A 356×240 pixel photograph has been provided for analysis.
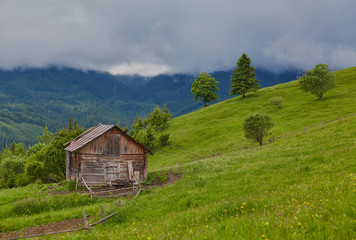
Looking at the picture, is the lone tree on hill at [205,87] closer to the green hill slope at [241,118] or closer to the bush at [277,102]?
the green hill slope at [241,118]

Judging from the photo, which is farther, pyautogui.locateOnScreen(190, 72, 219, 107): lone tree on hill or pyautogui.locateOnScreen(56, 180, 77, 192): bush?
pyautogui.locateOnScreen(190, 72, 219, 107): lone tree on hill

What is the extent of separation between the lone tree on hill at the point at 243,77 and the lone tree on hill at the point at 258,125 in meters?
44.7

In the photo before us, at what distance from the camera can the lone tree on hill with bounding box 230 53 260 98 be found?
88.4 meters

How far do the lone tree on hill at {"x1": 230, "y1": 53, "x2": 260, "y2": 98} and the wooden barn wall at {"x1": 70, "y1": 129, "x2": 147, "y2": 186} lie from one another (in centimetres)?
6233

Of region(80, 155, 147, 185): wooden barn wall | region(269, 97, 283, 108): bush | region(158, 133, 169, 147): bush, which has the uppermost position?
region(269, 97, 283, 108): bush

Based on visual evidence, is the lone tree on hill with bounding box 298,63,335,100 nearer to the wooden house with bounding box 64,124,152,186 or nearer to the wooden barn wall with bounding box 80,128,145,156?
the wooden house with bounding box 64,124,152,186

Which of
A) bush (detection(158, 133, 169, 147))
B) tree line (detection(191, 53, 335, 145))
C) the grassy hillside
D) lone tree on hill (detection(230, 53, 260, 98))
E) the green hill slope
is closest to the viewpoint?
the grassy hillside

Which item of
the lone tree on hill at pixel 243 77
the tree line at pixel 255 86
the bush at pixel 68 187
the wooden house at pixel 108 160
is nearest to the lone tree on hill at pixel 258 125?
the tree line at pixel 255 86

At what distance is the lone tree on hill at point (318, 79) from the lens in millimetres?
65688

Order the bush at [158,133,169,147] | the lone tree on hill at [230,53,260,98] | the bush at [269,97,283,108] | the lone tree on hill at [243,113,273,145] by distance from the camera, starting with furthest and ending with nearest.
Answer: the lone tree on hill at [230,53,260,98], the bush at [269,97,283,108], the bush at [158,133,169,147], the lone tree on hill at [243,113,273,145]

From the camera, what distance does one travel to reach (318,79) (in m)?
65.9

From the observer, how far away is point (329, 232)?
439 cm

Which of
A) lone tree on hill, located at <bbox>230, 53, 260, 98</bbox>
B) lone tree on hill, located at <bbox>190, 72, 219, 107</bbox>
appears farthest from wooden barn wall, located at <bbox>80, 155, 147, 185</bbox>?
lone tree on hill, located at <bbox>190, 72, 219, 107</bbox>

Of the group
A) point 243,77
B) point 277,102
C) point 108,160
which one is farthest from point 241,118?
point 108,160
